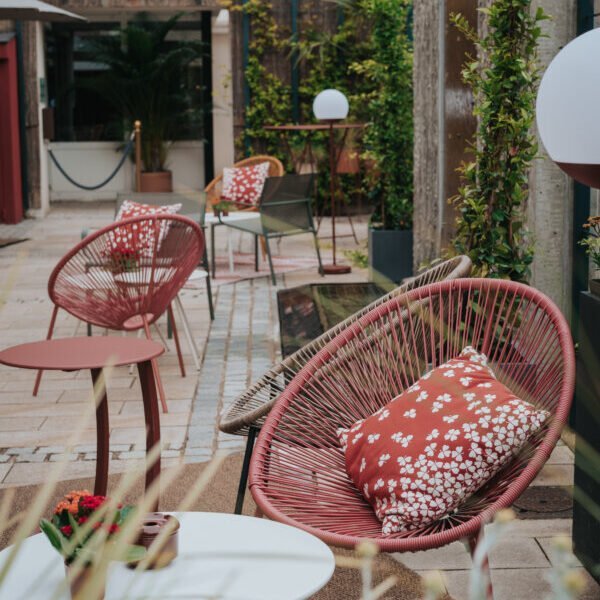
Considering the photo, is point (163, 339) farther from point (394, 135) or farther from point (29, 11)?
point (29, 11)

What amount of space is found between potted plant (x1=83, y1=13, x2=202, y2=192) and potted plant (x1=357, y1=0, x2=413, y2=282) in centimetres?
663

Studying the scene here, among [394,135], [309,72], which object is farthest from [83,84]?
[394,135]

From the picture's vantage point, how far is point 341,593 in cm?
276

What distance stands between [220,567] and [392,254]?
637 cm

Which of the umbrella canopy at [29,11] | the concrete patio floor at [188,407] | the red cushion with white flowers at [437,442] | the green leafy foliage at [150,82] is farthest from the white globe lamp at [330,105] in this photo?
the red cushion with white flowers at [437,442]

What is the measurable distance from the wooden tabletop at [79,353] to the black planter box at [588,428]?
45.8 inches

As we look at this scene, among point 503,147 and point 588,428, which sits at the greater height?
point 503,147

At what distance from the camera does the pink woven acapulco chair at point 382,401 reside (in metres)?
2.35

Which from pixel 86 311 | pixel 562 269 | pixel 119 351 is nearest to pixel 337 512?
pixel 119 351

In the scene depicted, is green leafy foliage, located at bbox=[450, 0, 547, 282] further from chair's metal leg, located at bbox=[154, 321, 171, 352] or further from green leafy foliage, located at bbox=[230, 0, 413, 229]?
green leafy foliage, located at bbox=[230, 0, 413, 229]

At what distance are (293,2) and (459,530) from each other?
1167 cm

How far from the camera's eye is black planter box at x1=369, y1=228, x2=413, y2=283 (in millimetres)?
8008

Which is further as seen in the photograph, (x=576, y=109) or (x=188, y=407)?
(x=188, y=407)

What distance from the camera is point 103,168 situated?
49.9 feet
